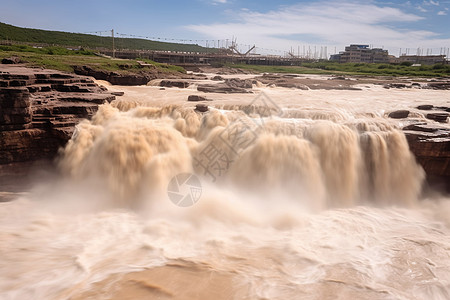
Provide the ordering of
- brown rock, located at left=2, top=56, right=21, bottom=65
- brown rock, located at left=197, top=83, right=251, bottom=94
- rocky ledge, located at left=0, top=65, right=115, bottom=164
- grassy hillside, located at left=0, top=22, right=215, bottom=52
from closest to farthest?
rocky ledge, located at left=0, top=65, right=115, bottom=164 < brown rock, located at left=197, top=83, right=251, bottom=94 < brown rock, located at left=2, top=56, right=21, bottom=65 < grassy hillside, located at left=0, top=22, right=215, bottom=52

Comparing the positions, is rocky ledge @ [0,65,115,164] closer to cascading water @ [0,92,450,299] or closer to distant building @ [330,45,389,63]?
cascading water @ [0,92,450,299]

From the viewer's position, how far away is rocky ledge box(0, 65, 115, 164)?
9.84 meters

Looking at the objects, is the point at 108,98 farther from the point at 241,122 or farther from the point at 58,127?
the point at 241,122

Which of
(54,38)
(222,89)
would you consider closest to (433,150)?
(222,89)

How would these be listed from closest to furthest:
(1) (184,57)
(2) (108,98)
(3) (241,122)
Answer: (3) (241,122) → (2) (108,98) → (1) (184,57)

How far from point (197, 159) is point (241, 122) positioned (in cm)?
199

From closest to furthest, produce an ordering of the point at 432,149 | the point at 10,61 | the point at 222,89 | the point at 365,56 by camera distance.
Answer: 1. the point at 432,149
2. the point at 222,89
3. the point at 10,61
4. the point at 365,56

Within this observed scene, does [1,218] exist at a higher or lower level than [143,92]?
lower

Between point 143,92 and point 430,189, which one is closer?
point 430,189

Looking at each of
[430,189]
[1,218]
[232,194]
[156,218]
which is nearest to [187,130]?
[232,194]

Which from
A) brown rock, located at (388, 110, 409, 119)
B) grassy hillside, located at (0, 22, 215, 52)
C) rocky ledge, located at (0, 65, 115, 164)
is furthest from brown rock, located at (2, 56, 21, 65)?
grassy hillside, located at (0, 22, 215, 52)

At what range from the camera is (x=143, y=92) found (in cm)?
1650

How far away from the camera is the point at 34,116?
1041cm

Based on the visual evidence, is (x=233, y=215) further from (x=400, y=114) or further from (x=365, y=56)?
(x=365, y=56)
